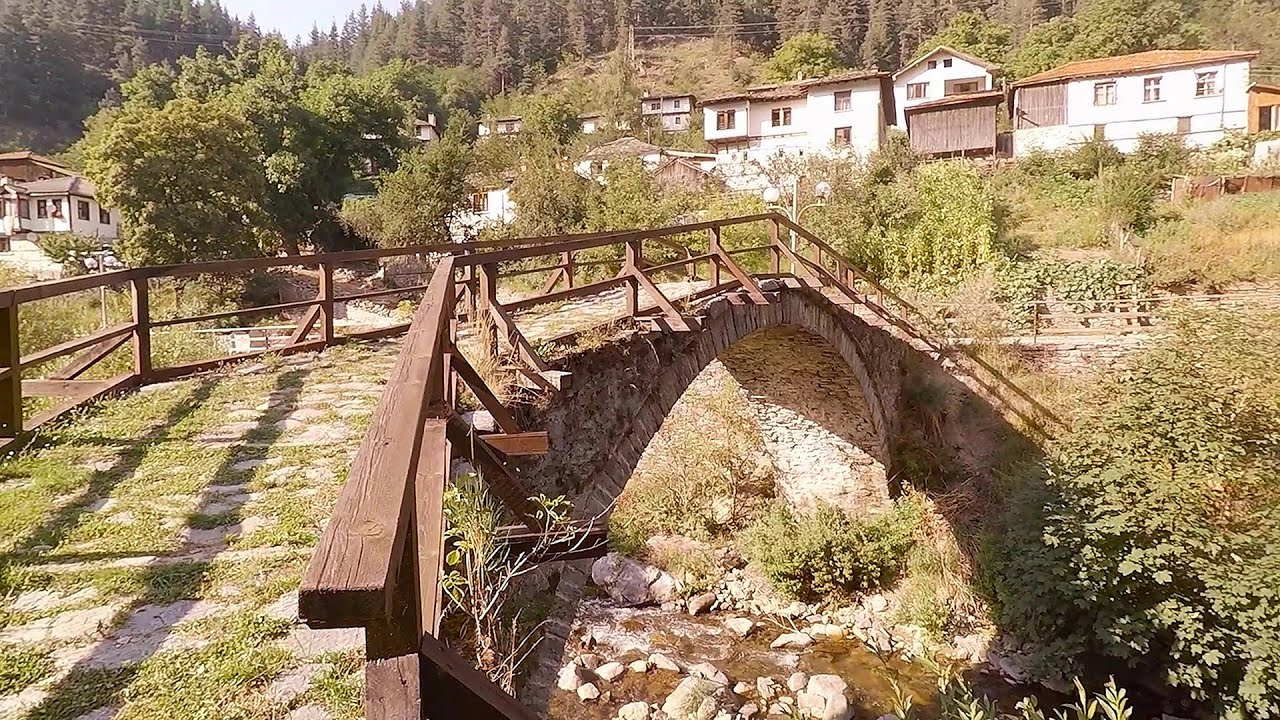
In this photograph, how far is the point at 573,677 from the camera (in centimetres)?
1030

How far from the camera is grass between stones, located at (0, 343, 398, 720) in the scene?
7.25 feet

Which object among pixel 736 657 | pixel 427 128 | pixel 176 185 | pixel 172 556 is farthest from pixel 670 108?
pixel 172 556

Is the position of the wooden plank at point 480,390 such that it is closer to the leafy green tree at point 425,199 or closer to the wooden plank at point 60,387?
the wooden plank at point 60,387

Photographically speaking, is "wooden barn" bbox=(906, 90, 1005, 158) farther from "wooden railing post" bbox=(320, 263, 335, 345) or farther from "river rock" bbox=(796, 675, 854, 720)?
"wooden railing post" bbox=(320, 263, 335, 345)

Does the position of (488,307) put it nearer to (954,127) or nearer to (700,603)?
(700,603)

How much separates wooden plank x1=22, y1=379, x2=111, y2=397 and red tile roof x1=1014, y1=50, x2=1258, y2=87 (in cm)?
3071

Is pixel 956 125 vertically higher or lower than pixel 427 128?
lower

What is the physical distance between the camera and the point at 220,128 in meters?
24.8

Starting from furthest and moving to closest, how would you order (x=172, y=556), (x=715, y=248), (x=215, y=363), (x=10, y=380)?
(x=715, y=248) < (x=215, y=363) < (x=10, y=380) < (x=172, y=556)

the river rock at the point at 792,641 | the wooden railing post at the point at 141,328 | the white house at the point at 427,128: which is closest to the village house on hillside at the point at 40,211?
Answer: the white house at the point at 427,128

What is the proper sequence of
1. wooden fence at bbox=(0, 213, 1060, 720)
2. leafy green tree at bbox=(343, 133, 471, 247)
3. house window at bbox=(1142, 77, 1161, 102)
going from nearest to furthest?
wooden fence at bbox=(0, 213, 1060, 720) < house window at bbox=(1142, 77, 1161, 102) < leafy green tree at bbox=(343, 133, 471, 247)

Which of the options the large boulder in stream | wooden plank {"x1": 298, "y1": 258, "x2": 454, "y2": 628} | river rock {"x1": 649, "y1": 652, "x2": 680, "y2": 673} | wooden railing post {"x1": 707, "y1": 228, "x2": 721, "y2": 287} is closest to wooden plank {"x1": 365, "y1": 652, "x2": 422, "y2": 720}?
wooden plank {"x1": 298, "y1": 258, "x2": 454, "y2": 628}

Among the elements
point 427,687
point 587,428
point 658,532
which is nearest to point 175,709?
point 427,687

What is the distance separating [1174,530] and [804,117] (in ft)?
85.5
